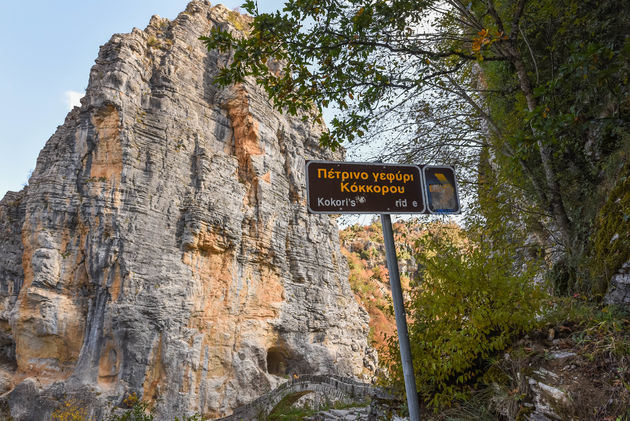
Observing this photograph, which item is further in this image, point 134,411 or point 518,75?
point 134,411

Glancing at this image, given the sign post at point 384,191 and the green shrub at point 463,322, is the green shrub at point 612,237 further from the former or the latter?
the sign post at point 384,191

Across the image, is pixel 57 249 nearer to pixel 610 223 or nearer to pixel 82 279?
pixel 82 279

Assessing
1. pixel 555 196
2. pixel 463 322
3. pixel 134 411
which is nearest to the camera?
pixel 463 322

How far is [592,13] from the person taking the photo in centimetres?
503

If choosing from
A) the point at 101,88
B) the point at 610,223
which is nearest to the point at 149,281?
the point at 101,88

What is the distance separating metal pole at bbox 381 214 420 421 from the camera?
2.30 meters

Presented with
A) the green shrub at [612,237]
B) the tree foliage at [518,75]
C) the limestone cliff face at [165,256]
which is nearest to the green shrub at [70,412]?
the limestone cliff face at [165,256]

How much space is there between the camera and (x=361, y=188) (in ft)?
8.56

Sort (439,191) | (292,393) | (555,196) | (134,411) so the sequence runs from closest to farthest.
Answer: (439,191) < (555,196) < (292,393) < (134,411)

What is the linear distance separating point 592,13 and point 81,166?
70.2 feet

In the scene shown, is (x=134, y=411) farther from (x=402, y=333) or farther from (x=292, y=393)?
(x=402, y=333)

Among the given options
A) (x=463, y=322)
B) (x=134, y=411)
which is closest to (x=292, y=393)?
(x=134, y=411)

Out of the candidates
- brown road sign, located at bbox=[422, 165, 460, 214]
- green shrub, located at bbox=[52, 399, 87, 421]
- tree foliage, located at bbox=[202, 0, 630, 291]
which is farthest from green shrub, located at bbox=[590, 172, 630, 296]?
green shrub, located at bbox=[52, 399, 87, 421]

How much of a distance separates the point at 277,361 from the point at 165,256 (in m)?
9.69
